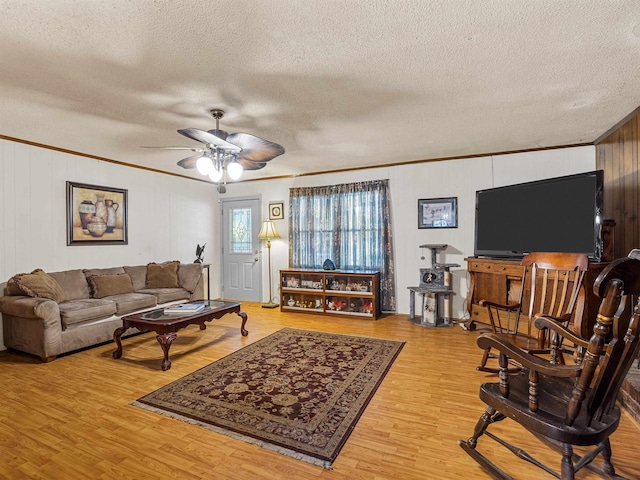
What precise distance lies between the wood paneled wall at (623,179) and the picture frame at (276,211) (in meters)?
4.79

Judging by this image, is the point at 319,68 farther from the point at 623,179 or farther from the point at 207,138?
the point at 623,179

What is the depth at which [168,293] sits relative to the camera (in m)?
4.77

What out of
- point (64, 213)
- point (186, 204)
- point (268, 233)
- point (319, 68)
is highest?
point (319, 68)

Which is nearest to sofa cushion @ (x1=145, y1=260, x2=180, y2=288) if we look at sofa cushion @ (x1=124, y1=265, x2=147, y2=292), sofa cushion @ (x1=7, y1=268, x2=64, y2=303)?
sofa cushion @ (x1=124, y1=265, x2=147, y2=292)

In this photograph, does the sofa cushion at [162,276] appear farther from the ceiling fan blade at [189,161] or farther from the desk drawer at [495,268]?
the desk drawer at [495,268]

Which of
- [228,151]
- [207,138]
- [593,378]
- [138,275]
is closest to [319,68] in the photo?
[207,138]

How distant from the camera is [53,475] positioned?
172cm

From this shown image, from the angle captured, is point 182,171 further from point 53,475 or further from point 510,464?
point 510,464

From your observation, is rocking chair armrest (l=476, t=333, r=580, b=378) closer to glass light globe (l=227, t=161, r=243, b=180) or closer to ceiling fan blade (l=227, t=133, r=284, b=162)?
ceiling fan blade (l=227, t=133, r=284, b=162)

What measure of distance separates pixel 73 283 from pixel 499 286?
5456 millimetres

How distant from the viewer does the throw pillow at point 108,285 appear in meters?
4.32

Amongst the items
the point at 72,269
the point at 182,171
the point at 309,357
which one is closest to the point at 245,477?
the point at 309,357

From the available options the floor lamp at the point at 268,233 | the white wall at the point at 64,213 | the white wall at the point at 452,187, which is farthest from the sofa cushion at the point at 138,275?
the white wall at the point at 452,187

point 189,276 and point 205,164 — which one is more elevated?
point 205,164
